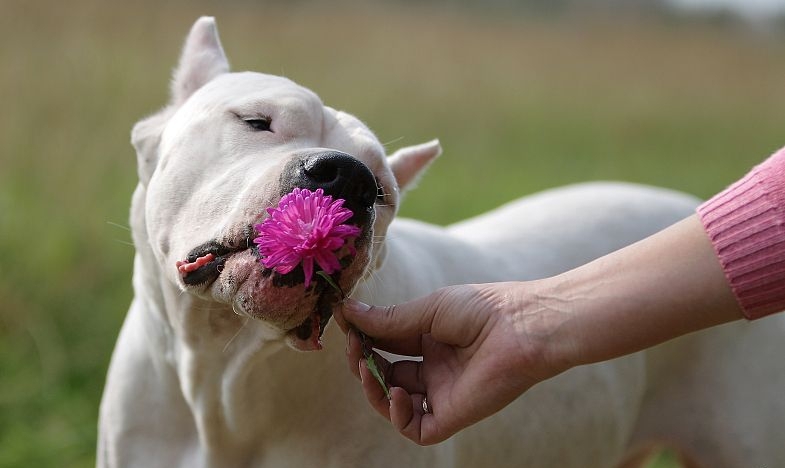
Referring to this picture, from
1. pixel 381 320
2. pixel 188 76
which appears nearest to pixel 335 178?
pixel 381 320

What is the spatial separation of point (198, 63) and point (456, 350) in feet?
4.09

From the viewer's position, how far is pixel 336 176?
86.7 inches

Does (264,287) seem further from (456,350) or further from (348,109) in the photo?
(348,109)

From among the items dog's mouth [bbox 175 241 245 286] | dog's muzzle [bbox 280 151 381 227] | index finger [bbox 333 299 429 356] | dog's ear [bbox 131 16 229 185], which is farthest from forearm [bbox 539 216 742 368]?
dog's ear [bbox 131 16 229 185]

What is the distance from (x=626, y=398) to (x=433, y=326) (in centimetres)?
139

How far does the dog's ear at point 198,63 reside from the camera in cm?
301

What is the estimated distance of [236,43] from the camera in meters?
9.98

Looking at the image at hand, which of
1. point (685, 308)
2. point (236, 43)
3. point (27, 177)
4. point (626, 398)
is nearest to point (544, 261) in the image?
point (626, 398)

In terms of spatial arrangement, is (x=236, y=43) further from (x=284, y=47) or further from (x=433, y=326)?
(x=433, y=326)

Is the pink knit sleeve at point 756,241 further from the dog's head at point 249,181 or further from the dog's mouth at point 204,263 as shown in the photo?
the dog's mouth at point 204,263

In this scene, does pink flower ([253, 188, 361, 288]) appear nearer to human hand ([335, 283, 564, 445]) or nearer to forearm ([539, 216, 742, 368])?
human hand ([335, 283, 564, 445])

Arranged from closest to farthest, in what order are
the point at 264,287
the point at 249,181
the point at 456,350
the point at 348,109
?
1. the point at 264,287
2. the point at 249,181
3. the point at 456,350
4. the point at 348,109

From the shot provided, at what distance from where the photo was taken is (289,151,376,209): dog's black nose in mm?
2193

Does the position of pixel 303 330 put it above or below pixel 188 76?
below
